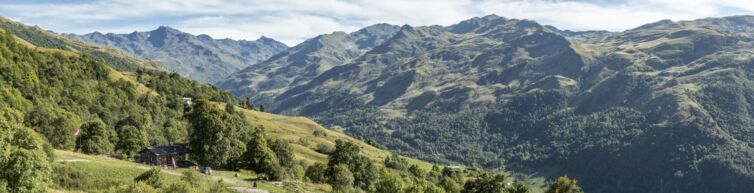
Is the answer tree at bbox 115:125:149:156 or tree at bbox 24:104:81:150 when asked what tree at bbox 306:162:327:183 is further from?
tree at bbox 24:104:81:150

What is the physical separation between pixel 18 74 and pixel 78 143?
126 ft

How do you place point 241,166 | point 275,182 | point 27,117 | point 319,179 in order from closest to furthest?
point 275,182 < point 241,166 < point 319,179 < point 27,117

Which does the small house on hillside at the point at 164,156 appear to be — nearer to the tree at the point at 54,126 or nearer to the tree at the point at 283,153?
the tree at the point at 283,153

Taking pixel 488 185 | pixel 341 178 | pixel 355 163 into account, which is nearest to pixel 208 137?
pixel 341 178

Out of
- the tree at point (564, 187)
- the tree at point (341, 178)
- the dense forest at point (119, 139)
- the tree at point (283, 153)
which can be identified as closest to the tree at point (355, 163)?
the dense forest at point (119, 139)

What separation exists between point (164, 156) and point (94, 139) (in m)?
31.1

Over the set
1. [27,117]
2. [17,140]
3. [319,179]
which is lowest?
[319,179]

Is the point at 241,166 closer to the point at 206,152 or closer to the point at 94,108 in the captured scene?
the point at 206,152

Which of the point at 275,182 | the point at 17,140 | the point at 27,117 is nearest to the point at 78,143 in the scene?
the point at 27,117

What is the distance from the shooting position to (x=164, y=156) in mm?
93750

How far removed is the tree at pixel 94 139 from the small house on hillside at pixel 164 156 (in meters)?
24.0

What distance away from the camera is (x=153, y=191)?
153ft

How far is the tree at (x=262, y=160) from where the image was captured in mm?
89188

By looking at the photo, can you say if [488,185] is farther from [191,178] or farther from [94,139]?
[94,139]
